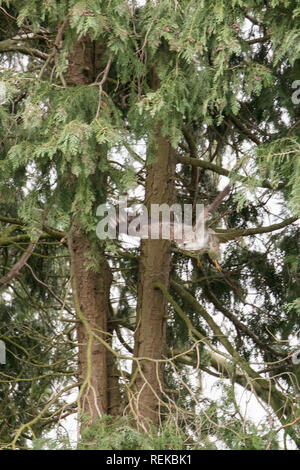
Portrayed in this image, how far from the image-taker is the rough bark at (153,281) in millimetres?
5418

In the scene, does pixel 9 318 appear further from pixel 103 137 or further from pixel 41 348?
pixel 103 137

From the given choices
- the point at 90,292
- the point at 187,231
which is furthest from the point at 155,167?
the point at 90,292

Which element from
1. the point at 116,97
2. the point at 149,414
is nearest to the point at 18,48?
the point at 116,97

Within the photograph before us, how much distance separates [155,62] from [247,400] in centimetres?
207

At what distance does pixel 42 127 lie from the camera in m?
4.33

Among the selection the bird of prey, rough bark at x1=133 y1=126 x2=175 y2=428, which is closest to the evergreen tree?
rough bark at x1=133 y1=126 x2=175 y2=428

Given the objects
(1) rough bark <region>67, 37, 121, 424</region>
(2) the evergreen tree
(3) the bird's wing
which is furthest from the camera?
(1) rough bark <region>67, 37, 121, 424</region>

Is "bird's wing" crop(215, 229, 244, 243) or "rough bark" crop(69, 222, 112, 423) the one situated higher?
"bird's wing" crop(215, 229, 244, 243)

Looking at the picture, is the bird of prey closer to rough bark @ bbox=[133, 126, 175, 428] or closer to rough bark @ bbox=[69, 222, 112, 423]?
rough bark @ bbox=[133, 126, 175, 428]

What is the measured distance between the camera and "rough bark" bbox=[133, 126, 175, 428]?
5.42 meters

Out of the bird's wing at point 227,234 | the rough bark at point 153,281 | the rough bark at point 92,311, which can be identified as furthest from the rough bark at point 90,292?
the bird's wing at point 227,234

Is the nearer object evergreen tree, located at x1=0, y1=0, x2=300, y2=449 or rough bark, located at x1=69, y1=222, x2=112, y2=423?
evergreen tree, located at x1=0, y1=0, x2=300, y2=449

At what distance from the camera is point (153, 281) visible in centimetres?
550

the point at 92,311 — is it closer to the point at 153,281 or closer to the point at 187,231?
the point at 153,281
